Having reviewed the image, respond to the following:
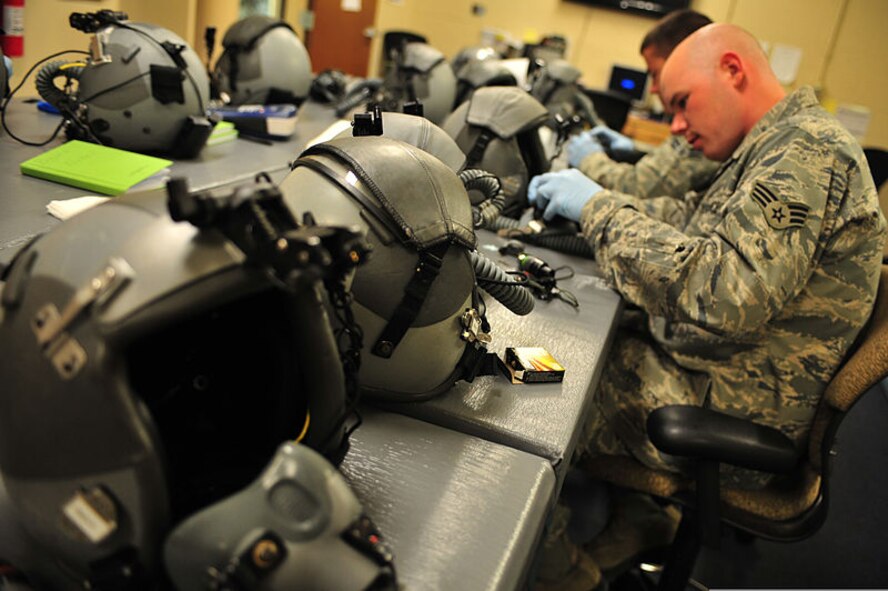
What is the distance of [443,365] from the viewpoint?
1.03 meters

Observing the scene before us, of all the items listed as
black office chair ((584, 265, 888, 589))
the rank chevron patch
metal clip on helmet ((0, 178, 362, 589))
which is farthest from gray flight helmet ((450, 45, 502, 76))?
metal clip on helmet ((0, 178, 362, 589))

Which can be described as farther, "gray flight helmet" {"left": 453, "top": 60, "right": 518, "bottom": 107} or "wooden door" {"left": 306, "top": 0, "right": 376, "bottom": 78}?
"wooden door" {"left": 306, "top": 0, "right": 376, "bottom": 78}

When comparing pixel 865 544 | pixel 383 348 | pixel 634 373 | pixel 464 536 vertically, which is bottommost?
pixel 865 544

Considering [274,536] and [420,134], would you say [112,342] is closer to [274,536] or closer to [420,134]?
[274,536]

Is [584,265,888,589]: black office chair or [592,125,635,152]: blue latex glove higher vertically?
[592,125,635,152]: blue latex glove

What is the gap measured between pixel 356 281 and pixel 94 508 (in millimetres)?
419

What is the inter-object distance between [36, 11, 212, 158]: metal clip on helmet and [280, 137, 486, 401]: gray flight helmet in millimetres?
1033

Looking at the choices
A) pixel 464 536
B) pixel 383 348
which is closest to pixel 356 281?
pixel 383 348

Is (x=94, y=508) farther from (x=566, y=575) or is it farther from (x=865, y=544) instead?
(x=865, y=544)

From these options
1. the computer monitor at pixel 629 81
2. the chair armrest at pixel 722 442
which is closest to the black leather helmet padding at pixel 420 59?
the chair armrest at pixel 722 442

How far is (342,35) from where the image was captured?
566 centimetres

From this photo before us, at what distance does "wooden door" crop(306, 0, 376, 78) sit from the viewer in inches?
214

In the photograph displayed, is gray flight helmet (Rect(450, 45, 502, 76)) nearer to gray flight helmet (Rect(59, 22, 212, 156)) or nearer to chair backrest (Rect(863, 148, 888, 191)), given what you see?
gray flight helmet (Rect(59, 22, 212, 156))

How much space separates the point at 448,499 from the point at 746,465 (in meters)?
0.73
